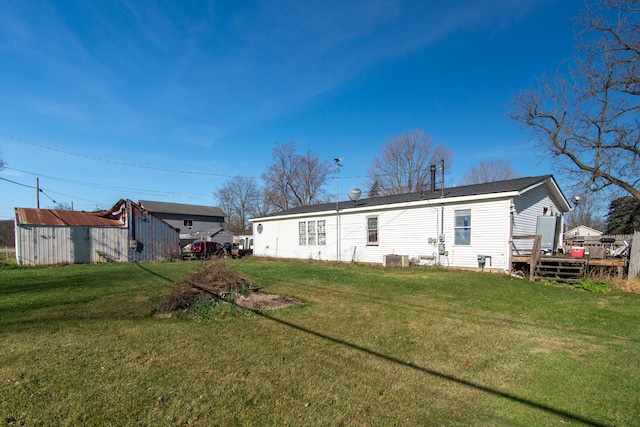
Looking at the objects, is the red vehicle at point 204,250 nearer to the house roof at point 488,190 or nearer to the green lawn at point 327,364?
the house roof at point 488,190

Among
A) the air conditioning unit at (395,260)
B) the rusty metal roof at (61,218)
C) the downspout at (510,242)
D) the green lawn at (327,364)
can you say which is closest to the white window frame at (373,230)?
the air conditioning unit at (395,260)

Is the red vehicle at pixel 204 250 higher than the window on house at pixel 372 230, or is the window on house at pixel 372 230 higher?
the window on house at pixel 372 230

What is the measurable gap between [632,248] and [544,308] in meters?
5.39

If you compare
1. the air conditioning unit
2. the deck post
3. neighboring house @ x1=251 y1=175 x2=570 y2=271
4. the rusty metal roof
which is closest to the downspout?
neighboring house @ x1=251 y1=175 x2=570 y2=271

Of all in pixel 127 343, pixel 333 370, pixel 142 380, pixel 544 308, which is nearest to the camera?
pixel 142 380

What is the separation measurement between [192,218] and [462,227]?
123 ft

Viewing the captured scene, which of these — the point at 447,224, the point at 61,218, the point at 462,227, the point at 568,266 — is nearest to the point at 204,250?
the point at 61,218

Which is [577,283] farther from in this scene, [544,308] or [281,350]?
[281,350]

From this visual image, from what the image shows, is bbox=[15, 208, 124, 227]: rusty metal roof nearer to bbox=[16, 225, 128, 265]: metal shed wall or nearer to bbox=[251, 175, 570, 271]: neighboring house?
bbox=[16, 225, 128, 265]: metal shed wall

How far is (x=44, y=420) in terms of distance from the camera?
271 cm

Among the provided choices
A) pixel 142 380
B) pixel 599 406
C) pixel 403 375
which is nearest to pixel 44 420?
pixel 142 380

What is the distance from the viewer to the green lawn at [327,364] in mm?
2896

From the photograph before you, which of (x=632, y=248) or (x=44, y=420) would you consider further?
(x=632, y=248)

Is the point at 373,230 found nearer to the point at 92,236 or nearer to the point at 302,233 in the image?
the point at 302,233
